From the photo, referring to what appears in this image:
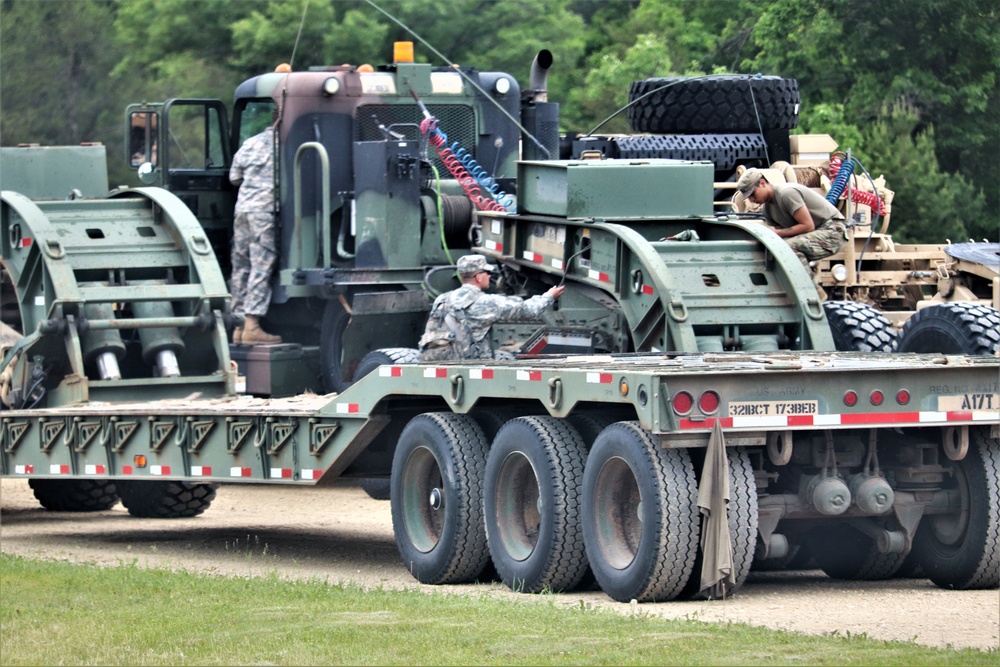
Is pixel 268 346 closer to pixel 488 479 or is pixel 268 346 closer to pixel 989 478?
pixel 488 479

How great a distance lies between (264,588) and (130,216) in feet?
20.3

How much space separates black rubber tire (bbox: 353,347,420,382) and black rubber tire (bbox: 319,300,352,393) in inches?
53.9

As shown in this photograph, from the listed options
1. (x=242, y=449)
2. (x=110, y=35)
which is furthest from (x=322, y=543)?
(x=110, y=35)

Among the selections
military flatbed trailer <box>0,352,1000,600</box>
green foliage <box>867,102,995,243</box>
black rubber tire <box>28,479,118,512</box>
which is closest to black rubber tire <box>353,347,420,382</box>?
military flatbed trailer <box>0,352,1000,600</box>

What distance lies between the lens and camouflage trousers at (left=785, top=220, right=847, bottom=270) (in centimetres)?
1295

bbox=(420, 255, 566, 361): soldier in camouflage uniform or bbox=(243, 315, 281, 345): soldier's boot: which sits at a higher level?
bbox=(420, 255, 566, 361): soldier in camouflage uniform

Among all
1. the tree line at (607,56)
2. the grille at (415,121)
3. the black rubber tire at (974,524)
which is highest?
the tree line at (607,56)

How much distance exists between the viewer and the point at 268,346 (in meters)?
16.2

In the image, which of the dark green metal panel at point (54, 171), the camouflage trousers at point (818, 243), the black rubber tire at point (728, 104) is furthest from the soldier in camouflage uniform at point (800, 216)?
the dark green metal panel at point (54, 171)

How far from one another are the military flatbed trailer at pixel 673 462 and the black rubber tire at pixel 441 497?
0.01 metres

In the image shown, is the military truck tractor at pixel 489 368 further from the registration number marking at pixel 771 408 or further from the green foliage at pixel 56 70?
the green foliage at pixel 56 70

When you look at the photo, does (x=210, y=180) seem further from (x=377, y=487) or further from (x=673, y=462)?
(x=673, y=462)

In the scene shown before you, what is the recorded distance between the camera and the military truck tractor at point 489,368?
10.1 m

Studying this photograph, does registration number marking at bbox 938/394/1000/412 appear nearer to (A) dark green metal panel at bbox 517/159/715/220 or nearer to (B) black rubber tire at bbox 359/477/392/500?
(A) dark green metal panel at bbox 517/159/715/220
